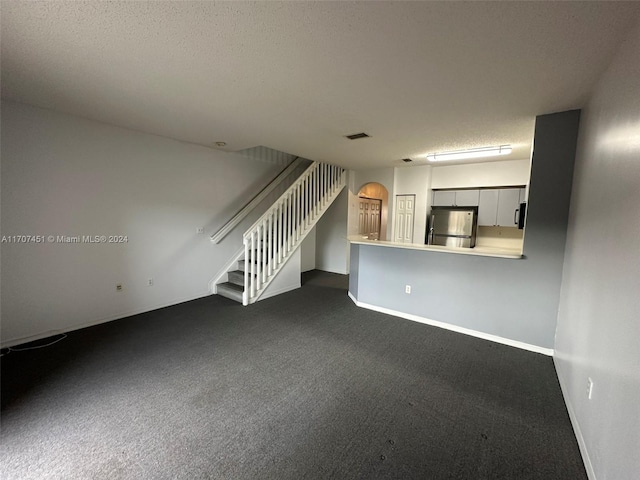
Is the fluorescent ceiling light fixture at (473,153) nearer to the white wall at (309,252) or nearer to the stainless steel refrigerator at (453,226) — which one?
the stainless steel refrigerator at (453,226)

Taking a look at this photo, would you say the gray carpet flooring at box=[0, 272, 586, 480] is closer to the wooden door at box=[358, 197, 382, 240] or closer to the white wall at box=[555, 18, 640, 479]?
the white wall at box=[555, 18, 640, 479]

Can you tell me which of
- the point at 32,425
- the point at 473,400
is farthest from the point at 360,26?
the point at 32,425

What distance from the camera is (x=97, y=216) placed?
10.5 feet

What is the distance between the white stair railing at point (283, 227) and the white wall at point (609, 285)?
3652mm

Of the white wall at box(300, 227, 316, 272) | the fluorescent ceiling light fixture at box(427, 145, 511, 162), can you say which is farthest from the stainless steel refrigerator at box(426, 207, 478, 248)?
the white wall at box(300, 227, 316, 272)

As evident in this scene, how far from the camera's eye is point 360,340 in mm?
3037

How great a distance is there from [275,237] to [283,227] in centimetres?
28

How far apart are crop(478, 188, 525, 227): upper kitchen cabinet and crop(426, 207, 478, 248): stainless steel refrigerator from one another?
5.8 inches

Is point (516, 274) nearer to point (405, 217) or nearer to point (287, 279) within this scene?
point (405, 217)

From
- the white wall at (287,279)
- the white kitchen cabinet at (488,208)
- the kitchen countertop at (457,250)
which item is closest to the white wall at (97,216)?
the white wall at (287,279)

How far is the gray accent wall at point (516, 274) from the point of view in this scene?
2.60m

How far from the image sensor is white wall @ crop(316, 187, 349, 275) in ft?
20.7

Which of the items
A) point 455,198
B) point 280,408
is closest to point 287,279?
point 280,408

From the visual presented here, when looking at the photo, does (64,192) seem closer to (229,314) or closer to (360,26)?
(229,314)
